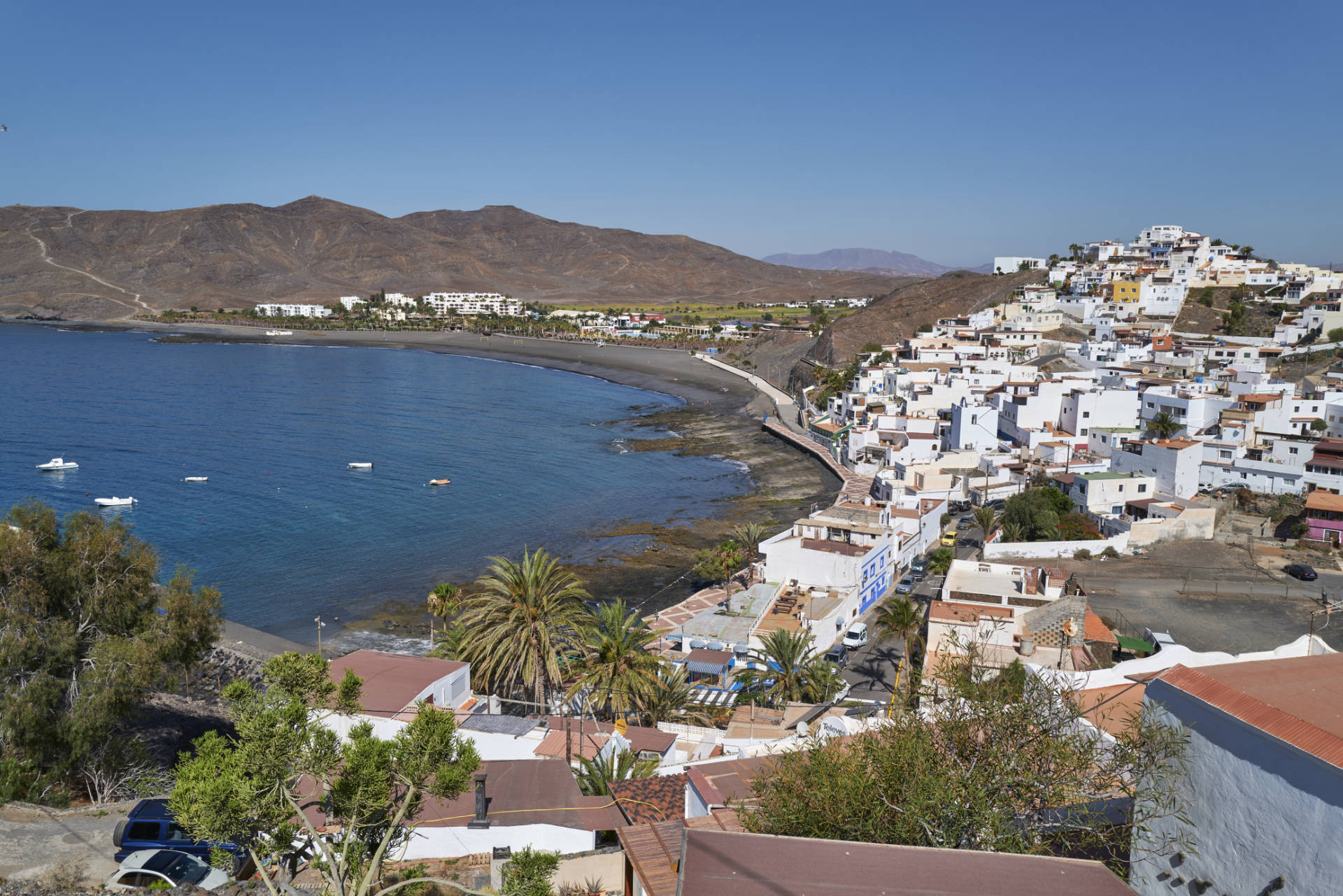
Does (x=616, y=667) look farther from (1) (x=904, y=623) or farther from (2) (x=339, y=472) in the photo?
(2) (x=339, y=472)

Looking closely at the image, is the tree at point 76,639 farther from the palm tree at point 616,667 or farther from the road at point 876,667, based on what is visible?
the road at point 876,667

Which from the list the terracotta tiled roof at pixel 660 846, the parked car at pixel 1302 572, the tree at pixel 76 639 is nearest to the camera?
the terracotta tiled roof at pixel 660 846

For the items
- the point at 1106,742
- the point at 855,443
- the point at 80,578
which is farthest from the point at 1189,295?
the point at 80,578

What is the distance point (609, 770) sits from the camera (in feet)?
42.4

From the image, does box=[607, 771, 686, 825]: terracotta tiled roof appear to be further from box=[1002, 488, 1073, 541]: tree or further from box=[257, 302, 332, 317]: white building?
box=[257, 302, 332, 317]: white building

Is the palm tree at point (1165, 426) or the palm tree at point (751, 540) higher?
the palm tree at point (1165, 426)

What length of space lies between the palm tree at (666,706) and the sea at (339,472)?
548 inches

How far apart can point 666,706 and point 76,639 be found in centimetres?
1136

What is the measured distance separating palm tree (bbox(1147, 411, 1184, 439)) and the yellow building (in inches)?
1650

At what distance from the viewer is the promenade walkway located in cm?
4372

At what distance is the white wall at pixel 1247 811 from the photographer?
6.62m

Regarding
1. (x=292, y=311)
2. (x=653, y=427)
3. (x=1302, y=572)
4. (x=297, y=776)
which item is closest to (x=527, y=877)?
(x=297, y=776)

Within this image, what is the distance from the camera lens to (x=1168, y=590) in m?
27.8

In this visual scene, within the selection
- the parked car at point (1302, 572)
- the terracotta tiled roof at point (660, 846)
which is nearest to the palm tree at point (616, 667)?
the terracotta tiled roof at point (660, 846)
